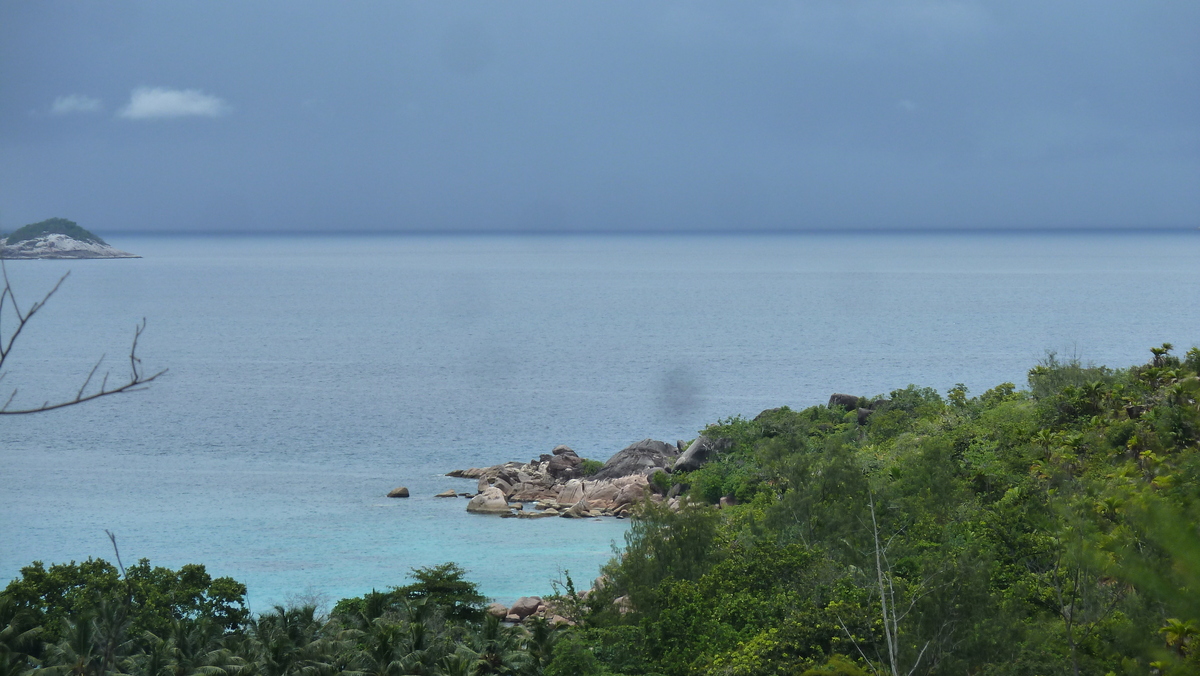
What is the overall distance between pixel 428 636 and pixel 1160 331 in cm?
13584

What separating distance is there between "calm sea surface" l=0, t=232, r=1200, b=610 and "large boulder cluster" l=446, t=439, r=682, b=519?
2035mm

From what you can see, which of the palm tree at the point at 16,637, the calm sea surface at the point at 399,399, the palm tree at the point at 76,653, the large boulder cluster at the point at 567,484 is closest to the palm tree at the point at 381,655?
the palm tree at the point at 76,653

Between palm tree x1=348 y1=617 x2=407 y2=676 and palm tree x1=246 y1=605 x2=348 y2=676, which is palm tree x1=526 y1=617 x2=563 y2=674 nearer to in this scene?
palm tree x1=348 y1=617 x2=407 y2=676

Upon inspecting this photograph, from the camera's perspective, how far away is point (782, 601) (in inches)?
1082

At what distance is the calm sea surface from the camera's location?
186 feet

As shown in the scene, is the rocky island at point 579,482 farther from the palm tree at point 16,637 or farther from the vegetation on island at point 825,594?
the palm tree at point 16,637

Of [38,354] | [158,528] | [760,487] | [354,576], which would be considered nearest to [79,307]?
[38,354]

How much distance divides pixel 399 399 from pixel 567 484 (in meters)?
39.9

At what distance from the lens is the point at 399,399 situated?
100875mm

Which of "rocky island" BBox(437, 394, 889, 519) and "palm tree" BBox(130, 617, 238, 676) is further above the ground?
"palm tree" BBox(130, 617, 238, 676)

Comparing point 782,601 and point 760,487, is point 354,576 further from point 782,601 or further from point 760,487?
point 782,601

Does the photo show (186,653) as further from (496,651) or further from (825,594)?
(825,594)

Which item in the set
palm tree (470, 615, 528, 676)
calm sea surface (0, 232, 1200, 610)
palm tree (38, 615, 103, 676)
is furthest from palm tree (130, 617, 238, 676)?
calm sea surface (0, 232, 1200, 610)

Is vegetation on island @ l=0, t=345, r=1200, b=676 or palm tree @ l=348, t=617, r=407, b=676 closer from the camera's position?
vegetation on island @ l=0, t=345, r=1200, b=676
